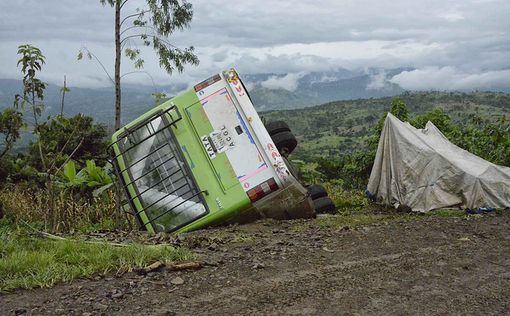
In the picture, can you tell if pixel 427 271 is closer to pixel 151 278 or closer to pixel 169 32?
pixel 151 278

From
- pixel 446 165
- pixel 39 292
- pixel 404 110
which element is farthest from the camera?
pixel 404 110

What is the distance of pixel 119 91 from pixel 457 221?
589 centimetres

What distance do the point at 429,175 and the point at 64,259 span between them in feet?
18.5

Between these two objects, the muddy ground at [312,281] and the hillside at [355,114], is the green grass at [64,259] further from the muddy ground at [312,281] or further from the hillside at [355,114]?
the hillside at [355,114]

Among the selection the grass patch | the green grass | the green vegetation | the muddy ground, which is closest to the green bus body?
the muddy ground

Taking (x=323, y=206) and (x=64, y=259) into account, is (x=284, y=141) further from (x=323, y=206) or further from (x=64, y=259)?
(x=64, y=259)

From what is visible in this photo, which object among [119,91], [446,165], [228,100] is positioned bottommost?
[446,165]

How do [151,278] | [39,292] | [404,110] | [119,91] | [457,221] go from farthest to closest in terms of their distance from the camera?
[404,110], [119,91], [457,221], [151,278], [39,292]

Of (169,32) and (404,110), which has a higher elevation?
(169,32)

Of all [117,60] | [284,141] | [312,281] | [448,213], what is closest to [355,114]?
[284,141]

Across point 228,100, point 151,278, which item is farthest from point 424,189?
point 151,278

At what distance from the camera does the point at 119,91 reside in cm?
909

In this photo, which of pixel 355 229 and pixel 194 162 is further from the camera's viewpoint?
pixel 194 162

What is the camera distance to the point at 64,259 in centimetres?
473
